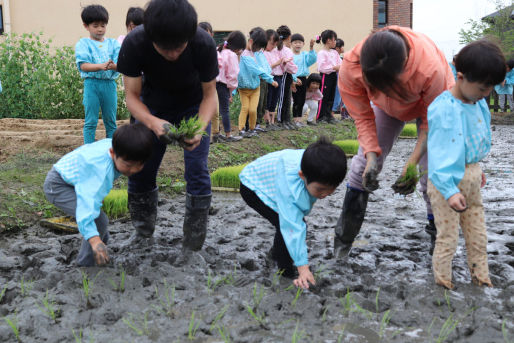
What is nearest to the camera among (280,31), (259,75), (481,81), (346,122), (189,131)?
(481,81)

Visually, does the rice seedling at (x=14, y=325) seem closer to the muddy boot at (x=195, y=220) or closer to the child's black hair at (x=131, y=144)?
the child's black hair at (x=131, y=144)

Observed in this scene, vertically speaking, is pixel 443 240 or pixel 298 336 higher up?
pixel 443 240

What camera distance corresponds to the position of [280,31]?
9992 mm

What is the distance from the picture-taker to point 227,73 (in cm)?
806

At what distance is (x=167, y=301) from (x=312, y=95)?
9273 mm

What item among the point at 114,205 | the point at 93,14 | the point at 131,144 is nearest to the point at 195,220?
the point at 131,144

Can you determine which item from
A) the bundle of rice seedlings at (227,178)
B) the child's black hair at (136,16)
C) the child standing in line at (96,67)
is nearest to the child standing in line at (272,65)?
the bundle of rice seedlings at (227,178)

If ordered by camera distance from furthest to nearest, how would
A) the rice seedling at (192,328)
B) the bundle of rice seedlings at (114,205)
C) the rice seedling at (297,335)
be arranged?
the bundle of rice seedlings at (114,205), the rice seedling at (192,328), the rice seedling at (297,335)

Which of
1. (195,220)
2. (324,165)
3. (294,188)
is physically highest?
(324,165)

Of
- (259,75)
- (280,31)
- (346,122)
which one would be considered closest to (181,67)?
(259,75)

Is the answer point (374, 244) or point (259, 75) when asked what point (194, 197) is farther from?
point (259, 75)

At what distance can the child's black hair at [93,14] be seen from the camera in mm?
5312

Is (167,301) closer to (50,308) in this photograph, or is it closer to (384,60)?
(50,308)

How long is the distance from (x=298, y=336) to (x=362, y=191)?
1.33 metres
